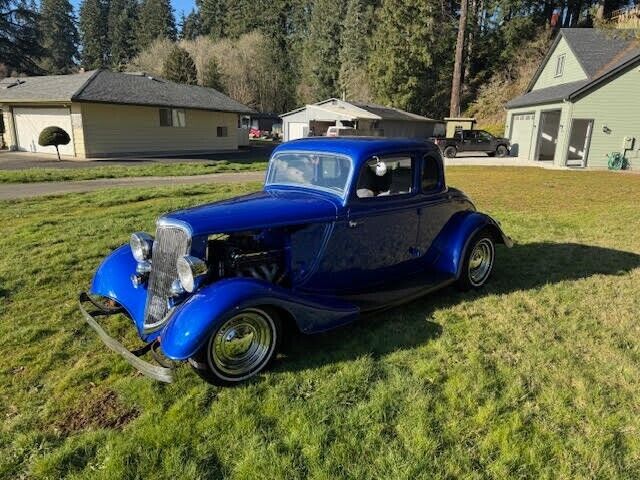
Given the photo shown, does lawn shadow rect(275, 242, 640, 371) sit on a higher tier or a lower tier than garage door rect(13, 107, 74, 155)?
lower

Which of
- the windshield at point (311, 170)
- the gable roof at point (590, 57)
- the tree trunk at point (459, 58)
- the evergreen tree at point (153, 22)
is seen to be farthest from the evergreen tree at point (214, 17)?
the windshield at point (311, 170)

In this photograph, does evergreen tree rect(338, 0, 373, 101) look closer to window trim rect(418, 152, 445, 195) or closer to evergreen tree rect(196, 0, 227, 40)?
evergreen tree rect(196, 0, 227, 40)

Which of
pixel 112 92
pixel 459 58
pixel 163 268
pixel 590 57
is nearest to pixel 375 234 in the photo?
pixel 163 268

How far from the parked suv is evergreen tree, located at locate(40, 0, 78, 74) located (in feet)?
215

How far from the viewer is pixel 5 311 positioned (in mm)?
4500

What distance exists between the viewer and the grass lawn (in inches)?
102

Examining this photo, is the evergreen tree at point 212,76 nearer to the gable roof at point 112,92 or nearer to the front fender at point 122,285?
the gable roof at point 112,92

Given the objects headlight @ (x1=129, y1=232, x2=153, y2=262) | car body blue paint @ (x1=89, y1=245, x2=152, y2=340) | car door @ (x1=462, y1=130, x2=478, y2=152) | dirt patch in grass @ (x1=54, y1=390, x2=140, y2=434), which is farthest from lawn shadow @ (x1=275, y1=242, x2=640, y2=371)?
car door @ (x1=462, y1=130, x2=478, y2=152)

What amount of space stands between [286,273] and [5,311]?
296 cm

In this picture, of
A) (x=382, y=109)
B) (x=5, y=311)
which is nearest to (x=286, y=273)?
(x=5, y=311)

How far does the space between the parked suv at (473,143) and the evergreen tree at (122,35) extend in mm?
59553

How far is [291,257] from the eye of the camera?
12.4 feet

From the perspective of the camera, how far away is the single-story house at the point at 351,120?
33.8m

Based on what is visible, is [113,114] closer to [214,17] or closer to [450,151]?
[450,151]
